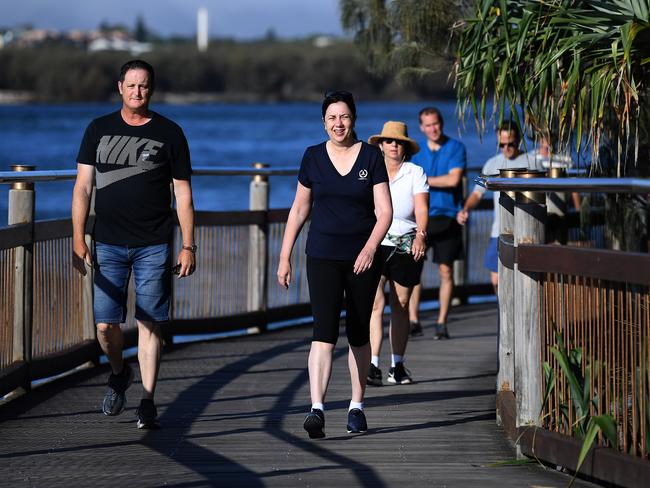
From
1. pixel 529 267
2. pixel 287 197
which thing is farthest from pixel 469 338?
pixel 287 197

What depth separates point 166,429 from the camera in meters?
7.05

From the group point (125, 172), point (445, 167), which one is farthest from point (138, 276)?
point (445, 167)

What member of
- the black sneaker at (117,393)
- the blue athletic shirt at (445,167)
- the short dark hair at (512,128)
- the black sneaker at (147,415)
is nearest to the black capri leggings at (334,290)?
the black sneaker at (147,415)

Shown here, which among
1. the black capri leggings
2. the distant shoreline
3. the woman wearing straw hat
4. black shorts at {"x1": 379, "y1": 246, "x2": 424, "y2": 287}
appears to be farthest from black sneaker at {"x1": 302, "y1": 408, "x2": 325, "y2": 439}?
the distant shoreline

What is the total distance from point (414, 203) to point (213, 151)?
59.2 meters

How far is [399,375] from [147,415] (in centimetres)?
212

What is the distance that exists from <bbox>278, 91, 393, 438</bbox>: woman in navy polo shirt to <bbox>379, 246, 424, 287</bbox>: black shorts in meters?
1.63

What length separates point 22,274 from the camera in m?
7.98

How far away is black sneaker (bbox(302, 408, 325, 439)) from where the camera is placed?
6.73 meters

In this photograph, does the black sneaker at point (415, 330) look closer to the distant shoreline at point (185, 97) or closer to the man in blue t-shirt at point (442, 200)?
the man in blue t-shirt at point (442, 200)

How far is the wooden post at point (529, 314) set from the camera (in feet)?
20.2

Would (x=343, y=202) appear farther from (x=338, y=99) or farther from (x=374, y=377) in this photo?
(x=374, y=377)

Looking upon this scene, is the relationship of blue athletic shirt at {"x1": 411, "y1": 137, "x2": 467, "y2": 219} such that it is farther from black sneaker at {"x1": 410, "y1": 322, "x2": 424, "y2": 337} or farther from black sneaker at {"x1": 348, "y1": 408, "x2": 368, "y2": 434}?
black sneaker at {"x1": 348, "y1": 408, "x2": 368, "y2": 434}

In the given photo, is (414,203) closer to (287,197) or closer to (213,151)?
(287,197)
